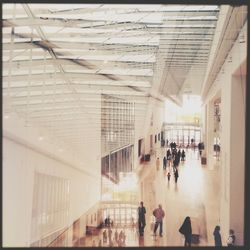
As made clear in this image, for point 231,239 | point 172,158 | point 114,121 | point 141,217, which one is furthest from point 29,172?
point 231,239

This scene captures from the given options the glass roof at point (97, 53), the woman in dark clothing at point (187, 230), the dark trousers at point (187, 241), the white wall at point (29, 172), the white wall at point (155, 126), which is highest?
the glass roof at point (97, 53)

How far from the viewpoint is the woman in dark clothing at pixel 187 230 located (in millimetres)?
6789

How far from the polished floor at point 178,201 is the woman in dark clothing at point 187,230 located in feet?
0.20

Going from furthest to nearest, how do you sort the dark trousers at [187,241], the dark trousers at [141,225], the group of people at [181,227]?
the dark trousers at [141,225] < the group of people at [181,227] < the dark trousers at [187,241]

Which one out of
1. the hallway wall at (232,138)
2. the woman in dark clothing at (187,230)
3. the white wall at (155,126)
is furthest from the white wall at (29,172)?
the hallway wall at (232,138)

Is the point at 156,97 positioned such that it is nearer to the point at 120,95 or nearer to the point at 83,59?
the point at 120,95

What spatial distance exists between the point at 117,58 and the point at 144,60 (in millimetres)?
439

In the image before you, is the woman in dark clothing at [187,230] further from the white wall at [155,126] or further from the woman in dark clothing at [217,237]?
the white wall at [155,126]

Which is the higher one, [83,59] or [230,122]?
[83,59]

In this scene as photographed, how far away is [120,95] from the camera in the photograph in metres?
7.31

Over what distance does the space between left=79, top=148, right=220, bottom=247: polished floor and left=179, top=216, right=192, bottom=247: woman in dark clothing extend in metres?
0.06

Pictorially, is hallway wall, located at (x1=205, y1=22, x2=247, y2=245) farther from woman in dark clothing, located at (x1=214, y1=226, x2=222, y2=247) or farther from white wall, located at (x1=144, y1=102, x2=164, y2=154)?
white wall, located at (x1=144, y1=102, x2=164, y2=154)

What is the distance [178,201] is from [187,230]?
48 cm

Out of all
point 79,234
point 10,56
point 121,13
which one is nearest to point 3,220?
point 79,234
